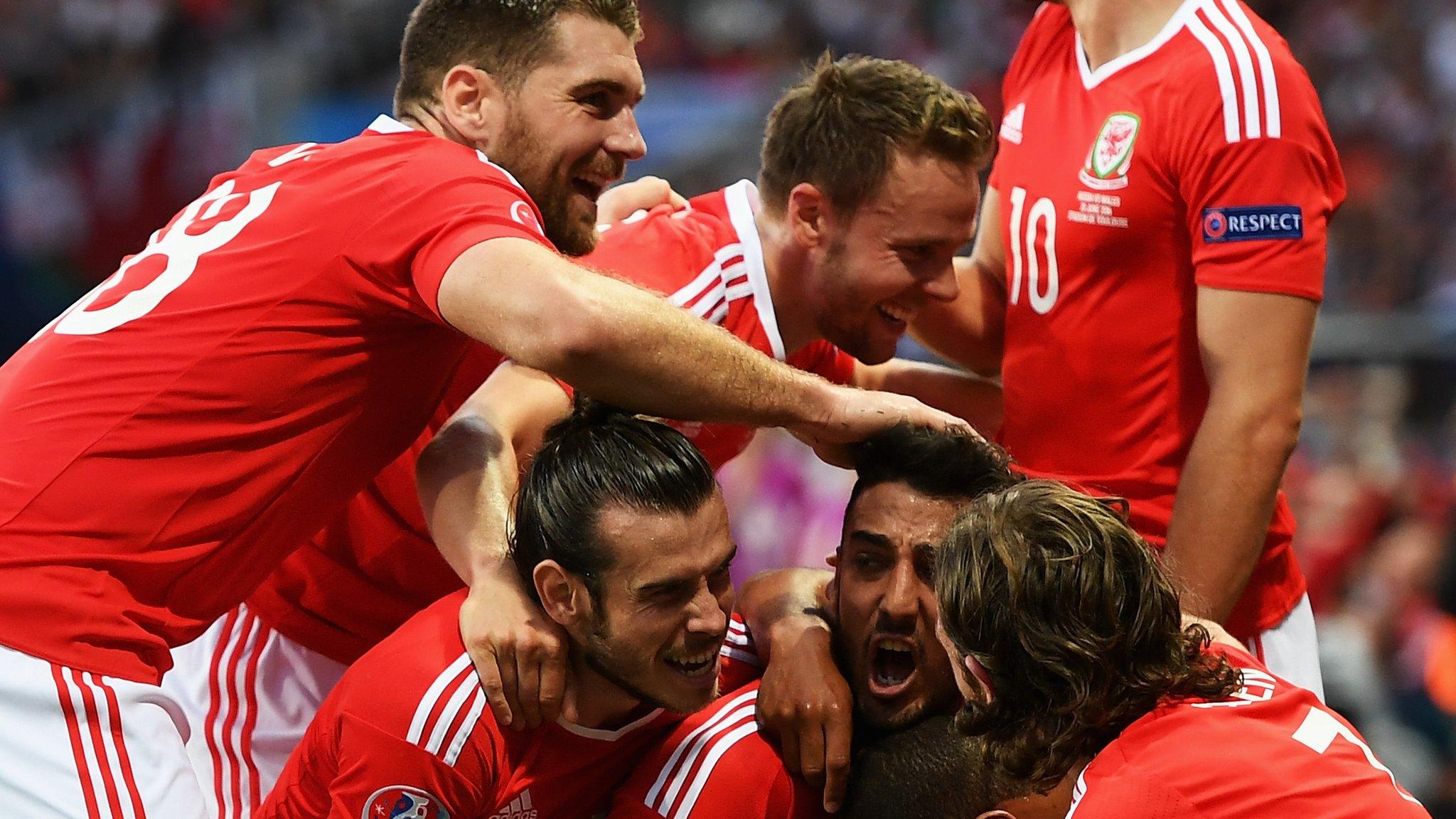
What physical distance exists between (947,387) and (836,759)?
139 centimetres

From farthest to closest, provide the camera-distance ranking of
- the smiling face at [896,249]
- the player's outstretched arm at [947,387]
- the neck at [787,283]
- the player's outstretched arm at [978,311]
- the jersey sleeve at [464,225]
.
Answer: the player's outstretched arm at [947,387]
the player's outstretched arm at [978,311]
the neck at [787,283]
the smiling face at [896,249]
the jersey sleeve at [464,225]

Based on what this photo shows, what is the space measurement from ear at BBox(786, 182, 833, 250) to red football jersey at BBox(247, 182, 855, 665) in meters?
0.10

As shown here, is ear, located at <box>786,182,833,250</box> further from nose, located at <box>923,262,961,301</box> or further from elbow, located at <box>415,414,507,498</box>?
elbow, located at <box>415,414,507,498</box>

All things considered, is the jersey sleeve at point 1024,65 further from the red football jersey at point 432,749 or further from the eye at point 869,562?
the red football jersey at point 432,749

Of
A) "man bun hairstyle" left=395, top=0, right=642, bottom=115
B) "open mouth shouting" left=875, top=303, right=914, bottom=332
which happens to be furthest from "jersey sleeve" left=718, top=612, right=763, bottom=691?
"man bun hairstyle" left=395, top=0, right=642, bottom=115

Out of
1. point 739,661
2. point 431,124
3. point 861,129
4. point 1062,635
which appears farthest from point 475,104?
point 1062,635

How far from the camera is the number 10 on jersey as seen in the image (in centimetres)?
348

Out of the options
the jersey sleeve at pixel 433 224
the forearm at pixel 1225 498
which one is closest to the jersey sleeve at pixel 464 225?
the jersey sleeve at pixel 433 224

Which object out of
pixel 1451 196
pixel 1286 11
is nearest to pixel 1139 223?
pixel 1451 196

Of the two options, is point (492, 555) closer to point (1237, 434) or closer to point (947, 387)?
point (1237, 434)

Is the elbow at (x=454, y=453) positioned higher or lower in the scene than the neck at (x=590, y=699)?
higher

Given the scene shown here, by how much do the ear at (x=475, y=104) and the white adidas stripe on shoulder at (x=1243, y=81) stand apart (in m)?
1.34

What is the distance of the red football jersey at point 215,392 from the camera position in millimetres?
2619

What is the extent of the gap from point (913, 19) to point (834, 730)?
9.02 meters
